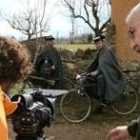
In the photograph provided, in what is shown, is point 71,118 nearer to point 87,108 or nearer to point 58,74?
point 87,108

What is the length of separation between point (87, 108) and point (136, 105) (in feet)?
3.73

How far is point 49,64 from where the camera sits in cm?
1340

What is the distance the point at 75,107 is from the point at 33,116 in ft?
29.7

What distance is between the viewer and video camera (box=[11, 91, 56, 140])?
3518 millimetres

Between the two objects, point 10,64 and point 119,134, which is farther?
point 119,134

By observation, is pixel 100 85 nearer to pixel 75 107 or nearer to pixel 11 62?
pixel 75 107

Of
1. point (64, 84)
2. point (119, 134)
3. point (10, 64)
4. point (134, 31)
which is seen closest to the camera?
point (134, 31)

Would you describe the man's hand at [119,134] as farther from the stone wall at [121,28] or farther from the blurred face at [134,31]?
the stone wall at [121,28]

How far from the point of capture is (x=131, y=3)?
686 inches

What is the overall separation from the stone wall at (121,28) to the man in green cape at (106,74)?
497 centimetres

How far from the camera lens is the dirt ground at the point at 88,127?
32.5 ft

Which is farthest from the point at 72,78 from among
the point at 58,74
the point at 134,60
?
the point at 134,60

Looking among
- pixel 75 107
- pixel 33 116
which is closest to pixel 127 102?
pixel 75 107

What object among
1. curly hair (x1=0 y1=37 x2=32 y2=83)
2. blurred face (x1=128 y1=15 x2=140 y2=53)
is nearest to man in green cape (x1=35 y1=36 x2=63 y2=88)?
curly hair (x1=0 y1=37 x2=32 y2=83)
